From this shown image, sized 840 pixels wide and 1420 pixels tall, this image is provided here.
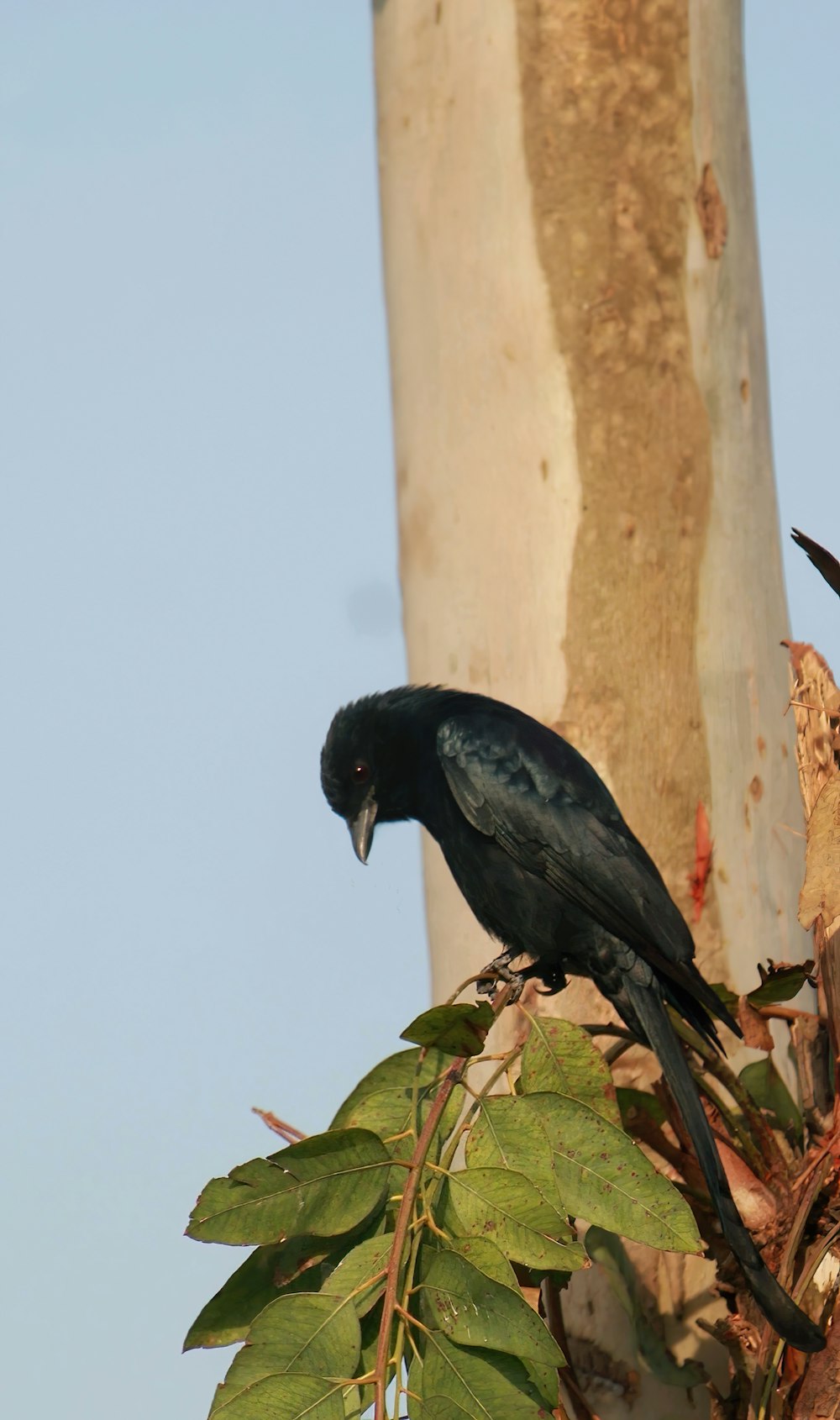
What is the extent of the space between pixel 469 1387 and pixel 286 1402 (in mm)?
226

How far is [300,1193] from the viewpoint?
2.17 metres

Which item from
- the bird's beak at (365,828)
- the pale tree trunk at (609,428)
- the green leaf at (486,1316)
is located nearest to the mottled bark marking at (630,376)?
the pale tree trunk at (609,428)

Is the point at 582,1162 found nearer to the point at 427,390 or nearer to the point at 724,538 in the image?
the point at 724,538

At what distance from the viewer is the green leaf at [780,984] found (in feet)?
8.76

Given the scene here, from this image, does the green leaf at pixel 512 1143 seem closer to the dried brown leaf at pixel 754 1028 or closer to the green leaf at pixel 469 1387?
the green leaf at pixel 469 1387

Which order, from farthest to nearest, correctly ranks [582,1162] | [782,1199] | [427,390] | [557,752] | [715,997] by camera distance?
[427,390]
[557,752]
[715,997]
[782,1199]
[582,1162]

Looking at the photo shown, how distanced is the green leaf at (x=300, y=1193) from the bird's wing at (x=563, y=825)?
3.00 feet

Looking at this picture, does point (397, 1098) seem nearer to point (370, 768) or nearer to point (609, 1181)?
point (609, 1181)

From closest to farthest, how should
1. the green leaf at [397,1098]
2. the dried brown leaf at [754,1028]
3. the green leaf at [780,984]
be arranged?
the green leaf at [397,1098], the green leaf at [780,984], the dried brown leaf at [754,1028]

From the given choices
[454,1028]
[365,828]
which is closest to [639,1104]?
[454,1028]

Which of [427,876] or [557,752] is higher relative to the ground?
[557,752]

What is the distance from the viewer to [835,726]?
275 centimetres

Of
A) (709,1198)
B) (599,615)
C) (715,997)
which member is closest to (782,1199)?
(709,1198)

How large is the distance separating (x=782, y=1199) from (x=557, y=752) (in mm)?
952
